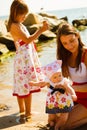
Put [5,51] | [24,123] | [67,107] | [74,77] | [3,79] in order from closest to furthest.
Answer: [67,107], [74,77], [24,123], [3,79], [5,51]

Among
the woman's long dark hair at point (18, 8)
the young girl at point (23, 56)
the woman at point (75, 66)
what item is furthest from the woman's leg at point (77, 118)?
the woman's long dark hair at point (18, 8)

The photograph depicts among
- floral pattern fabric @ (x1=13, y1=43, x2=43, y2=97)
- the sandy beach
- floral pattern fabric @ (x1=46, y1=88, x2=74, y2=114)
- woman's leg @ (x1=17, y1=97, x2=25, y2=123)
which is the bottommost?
the sandy beach

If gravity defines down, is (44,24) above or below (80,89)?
above

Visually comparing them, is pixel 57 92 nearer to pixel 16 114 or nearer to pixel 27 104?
pixel 27 104

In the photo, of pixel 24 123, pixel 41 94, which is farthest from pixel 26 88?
pixel 41 94

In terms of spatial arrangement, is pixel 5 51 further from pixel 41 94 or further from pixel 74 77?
pixel 74 77

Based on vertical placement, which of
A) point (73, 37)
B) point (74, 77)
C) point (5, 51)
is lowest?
point (5, 51)

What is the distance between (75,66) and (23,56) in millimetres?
980

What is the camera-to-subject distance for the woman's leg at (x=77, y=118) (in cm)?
481

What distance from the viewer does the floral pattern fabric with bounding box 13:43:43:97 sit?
5.46 metres

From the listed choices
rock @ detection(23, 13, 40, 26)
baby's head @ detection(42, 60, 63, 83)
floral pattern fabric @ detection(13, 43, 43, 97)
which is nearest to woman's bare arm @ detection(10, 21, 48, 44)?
floral pattern fabric @ detection(13, 43, 43, 97)

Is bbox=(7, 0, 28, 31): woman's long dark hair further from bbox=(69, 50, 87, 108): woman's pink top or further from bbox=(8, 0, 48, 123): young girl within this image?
bbox=(69, 50, 87, 108): woman's pink top

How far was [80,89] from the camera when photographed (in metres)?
4.88

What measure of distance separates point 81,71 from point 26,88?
107 centimetres
